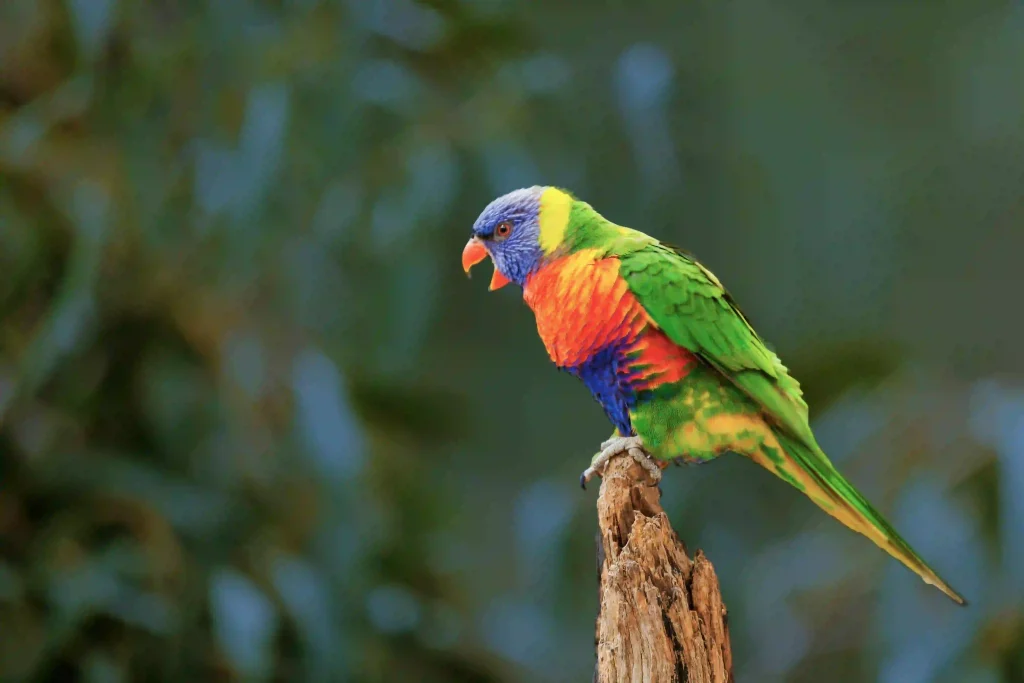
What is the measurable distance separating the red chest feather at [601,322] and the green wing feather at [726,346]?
0.01 meters

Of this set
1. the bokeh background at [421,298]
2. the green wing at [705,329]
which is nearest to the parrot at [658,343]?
the green wing at [705,329]

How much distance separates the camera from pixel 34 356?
1.74 metres

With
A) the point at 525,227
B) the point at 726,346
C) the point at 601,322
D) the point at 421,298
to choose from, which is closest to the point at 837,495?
the point at 726,346

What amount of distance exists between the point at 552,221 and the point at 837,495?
1.24ft

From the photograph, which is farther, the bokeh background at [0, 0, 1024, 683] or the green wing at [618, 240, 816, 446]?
the bokeh background at [0, 0, 1024, 683]

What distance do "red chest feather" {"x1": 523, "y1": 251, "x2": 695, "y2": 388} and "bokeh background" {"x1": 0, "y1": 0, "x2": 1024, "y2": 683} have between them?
2.42 feet

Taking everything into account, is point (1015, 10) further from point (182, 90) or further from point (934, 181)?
point (182, 90)

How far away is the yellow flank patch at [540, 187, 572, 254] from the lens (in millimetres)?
899

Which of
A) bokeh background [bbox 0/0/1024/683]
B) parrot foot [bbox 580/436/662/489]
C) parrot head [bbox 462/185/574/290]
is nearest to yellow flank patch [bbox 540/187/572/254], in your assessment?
parrot head [bbox 462/185/574/290]

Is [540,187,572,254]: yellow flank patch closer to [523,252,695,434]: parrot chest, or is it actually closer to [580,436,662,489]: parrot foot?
[523,252,695,434]: parrot chest

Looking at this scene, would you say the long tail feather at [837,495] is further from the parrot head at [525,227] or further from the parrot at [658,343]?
the parrot head at [525,227]

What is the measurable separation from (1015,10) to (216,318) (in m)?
1.94

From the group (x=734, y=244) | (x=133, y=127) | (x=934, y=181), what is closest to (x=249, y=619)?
(x=133, y=127)

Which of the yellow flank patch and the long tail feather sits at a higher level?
the yellow flank patch
